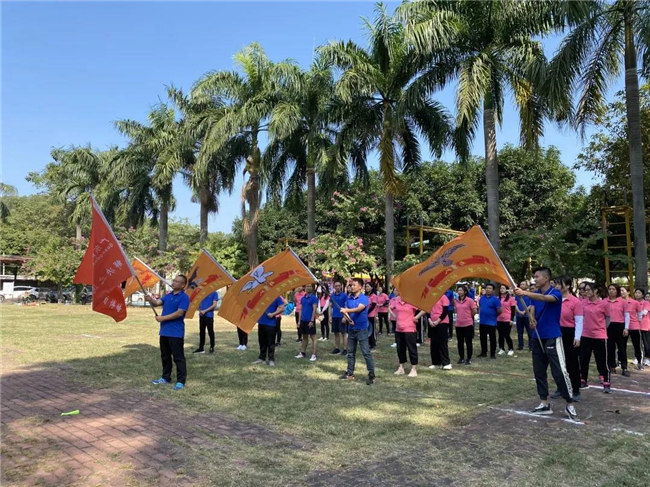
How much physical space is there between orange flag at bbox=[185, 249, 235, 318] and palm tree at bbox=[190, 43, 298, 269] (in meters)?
14.5

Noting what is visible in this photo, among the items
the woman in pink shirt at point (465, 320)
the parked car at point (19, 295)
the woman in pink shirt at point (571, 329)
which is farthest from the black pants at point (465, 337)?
the parked car at point (19, 295)

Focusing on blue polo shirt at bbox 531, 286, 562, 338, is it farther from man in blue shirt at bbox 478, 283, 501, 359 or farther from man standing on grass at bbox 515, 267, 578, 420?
man in blue shirt at bbox 478, 283, 501, 359

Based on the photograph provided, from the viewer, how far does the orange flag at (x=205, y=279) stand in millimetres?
11164

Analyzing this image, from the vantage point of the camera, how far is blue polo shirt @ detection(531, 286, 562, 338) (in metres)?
6.77

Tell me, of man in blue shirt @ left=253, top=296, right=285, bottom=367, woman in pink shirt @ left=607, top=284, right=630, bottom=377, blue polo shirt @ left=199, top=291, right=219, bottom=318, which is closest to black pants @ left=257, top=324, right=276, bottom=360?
man in blue shirt @ left=253, top=296, right=285, bottom=367

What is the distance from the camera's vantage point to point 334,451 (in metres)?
5.43

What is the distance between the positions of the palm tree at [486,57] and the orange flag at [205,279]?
30.2ft

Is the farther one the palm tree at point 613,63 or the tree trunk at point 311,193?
the tree trunk at point 311,193

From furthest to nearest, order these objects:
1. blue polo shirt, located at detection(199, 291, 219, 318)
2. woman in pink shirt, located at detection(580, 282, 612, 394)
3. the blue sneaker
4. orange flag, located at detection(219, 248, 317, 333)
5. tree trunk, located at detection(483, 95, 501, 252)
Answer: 1. tree trunk, located at detection(483, 95, 501, 252)
2. blue polo shirt, located at detection(199, 291, 219, 318)
3. orange flag, located at detection(219, 248, 317, 333)
4. the blue sneaker
5. woman in pink shirt, located at detection(580, 282, 612, 394)

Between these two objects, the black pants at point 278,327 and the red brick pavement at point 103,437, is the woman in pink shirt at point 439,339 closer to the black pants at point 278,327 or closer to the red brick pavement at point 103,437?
the black pants at point 278,327

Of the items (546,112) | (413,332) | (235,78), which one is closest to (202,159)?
(235,78)

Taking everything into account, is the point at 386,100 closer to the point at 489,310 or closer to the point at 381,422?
the point at 489,310

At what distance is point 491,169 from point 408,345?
947 centimetres

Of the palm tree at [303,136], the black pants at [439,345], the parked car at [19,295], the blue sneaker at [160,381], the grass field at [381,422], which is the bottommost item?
the grass field at [381,422]
